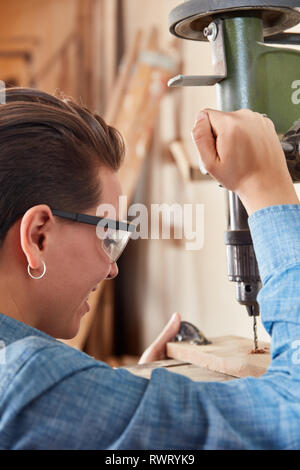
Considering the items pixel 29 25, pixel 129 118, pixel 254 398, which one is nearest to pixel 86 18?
pixel 29 25

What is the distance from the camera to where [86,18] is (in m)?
3.67

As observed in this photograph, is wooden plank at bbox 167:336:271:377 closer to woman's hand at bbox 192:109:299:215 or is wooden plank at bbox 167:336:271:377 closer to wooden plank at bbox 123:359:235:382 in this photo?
wooden plank at bbox 123:359:235:382

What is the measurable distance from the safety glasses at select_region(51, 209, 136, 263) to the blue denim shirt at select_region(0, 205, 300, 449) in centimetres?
17

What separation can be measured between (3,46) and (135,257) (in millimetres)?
1968

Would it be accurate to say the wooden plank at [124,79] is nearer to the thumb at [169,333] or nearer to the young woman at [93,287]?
the thumb at [169,333]

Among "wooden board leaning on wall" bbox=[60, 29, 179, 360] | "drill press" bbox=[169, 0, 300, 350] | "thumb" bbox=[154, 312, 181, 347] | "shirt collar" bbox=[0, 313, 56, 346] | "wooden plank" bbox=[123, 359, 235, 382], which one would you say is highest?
"wooden board leaning on wall" bbox=[60, 29, 179, 360]

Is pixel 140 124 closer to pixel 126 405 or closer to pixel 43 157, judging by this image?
pixel 43 157

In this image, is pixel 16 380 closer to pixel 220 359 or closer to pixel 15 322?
A: pixel 15 322

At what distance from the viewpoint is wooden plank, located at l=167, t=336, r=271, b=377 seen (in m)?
1.09

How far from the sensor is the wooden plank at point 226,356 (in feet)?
3.57

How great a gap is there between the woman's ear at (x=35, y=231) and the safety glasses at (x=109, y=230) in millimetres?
19

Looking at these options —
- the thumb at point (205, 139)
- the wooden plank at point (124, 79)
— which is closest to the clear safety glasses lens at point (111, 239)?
the thumb at point (205, 139)

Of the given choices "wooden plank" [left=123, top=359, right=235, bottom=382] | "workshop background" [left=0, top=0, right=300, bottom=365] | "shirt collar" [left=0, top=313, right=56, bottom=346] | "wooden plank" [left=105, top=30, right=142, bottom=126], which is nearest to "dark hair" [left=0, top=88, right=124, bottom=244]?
"shirt collar" [left=0, top=313, right=56, bottom=346]
